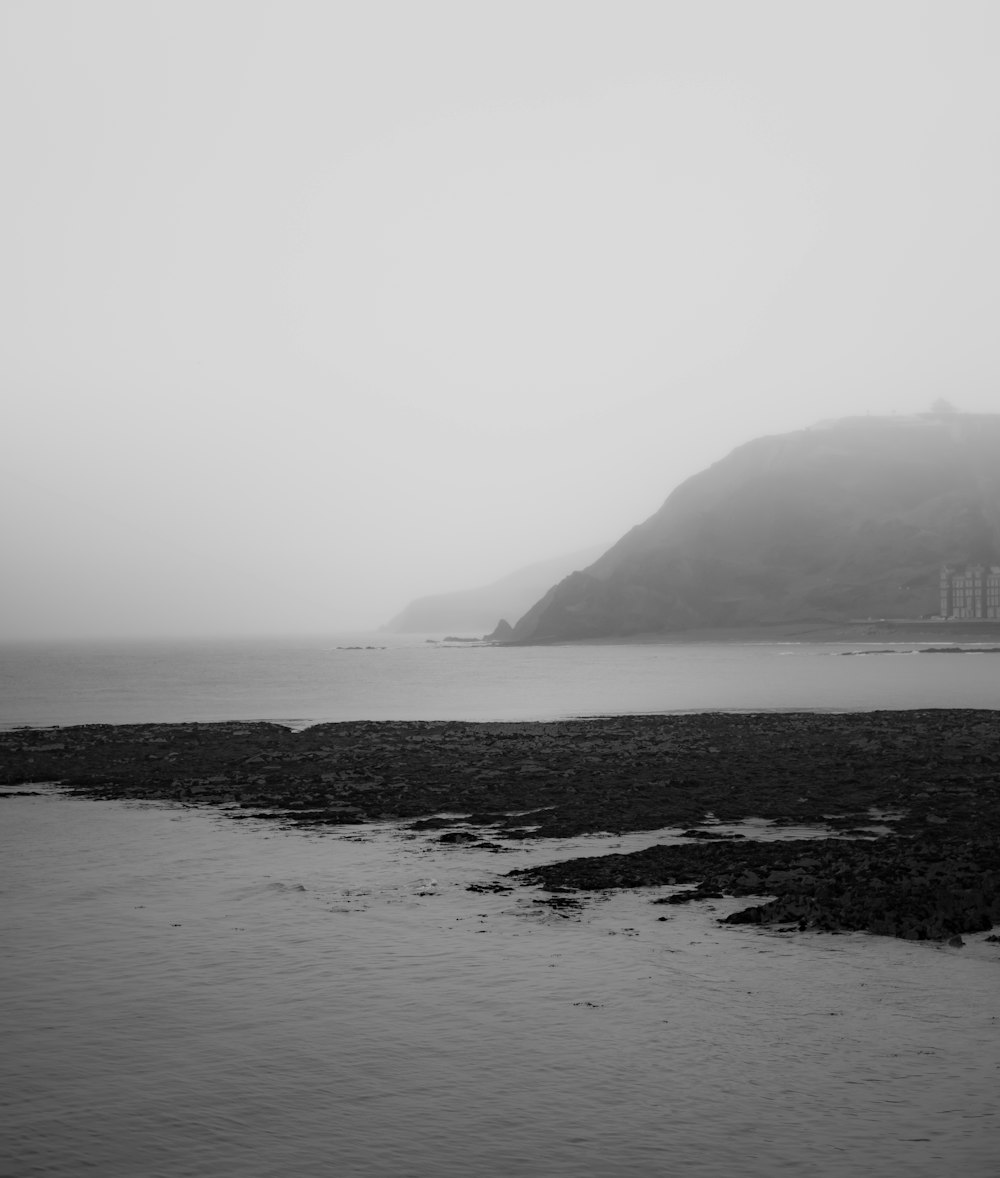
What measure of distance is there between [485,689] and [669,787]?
3217 inches

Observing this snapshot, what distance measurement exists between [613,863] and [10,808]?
2052 centimetres

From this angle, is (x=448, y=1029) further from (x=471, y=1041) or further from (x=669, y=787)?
(x=669, y=787)

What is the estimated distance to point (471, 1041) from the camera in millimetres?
14078

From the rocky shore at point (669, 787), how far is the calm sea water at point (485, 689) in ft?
57.2

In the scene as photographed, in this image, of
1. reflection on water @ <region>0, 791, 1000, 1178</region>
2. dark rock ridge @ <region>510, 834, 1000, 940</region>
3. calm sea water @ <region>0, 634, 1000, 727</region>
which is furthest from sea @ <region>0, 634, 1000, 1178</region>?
calm sea water @ <region>0, 634, 1000, 727</region>

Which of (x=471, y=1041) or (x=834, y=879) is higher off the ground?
(x=834, y=879)

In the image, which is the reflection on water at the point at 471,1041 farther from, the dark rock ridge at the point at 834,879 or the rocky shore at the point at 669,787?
the rocky shore at the point at 669,787

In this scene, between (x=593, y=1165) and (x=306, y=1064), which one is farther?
(x=306, y=1064)

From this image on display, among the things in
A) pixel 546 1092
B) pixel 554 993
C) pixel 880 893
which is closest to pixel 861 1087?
pixel 546 1092

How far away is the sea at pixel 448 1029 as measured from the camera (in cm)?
1102

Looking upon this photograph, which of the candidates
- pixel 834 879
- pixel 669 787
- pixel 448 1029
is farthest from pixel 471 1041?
pixel 669 787

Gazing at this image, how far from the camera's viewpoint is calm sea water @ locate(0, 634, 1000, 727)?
82062mm

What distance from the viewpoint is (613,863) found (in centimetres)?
2386

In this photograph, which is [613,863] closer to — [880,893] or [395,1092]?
[880,893]
